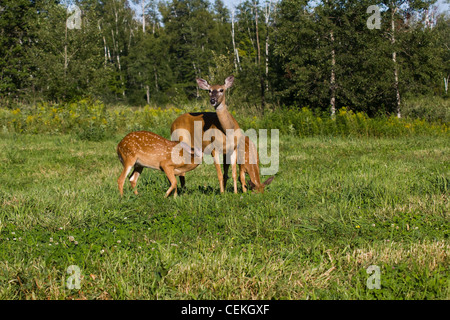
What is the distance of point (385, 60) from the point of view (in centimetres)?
1991

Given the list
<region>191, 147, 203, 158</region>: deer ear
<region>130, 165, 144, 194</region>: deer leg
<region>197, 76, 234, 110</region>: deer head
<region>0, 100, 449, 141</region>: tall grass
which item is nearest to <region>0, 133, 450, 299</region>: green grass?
<region>130, 165, 144, 194</region>: deer leg

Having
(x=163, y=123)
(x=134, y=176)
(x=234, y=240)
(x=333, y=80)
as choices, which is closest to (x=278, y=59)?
(x=333, y=80)

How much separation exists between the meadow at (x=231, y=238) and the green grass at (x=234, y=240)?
1 cm

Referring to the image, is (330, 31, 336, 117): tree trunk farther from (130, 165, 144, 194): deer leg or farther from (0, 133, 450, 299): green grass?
(130, 165, 144, 194): deer leg

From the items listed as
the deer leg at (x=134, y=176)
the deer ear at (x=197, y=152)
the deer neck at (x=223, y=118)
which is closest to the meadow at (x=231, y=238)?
the deer leg at (x=134, y=176)

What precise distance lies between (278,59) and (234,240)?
26.4m

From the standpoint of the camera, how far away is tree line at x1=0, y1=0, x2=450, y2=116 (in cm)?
2030

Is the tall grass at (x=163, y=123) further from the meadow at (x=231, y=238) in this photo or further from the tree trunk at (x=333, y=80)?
the meadow at (x=231, y=238)

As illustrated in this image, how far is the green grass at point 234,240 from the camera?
10.9 ft

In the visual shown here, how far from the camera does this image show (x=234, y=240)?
4.54 meters

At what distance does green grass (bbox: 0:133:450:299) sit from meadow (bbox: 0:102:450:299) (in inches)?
0.5

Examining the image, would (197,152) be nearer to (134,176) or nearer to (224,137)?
(224,137)
